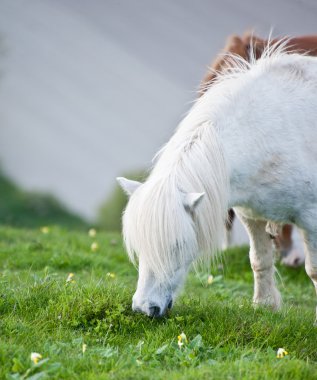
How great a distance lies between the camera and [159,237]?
13.1 feet

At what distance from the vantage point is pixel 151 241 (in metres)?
4.00

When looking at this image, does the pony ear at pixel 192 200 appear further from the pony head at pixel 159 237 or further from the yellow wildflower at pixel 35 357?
the yellow wildflower at pixel 35 357

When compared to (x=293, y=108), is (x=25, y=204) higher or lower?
lower

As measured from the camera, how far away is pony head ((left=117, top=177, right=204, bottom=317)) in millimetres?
3980

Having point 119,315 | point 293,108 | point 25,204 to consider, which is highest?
point 293,108

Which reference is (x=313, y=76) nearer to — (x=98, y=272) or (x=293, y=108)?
(x=293, y=108)

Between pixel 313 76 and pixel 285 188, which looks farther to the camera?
pixel 313 76

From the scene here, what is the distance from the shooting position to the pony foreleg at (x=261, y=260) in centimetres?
544

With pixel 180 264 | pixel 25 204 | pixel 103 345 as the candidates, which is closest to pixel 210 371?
pixel 103 345

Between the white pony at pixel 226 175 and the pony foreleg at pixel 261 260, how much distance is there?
0.86ft

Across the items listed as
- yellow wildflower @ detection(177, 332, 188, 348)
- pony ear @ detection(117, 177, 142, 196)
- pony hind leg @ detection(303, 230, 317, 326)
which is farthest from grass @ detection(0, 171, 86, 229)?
yellow wildflower @ detection(177, 332, 188, 348)

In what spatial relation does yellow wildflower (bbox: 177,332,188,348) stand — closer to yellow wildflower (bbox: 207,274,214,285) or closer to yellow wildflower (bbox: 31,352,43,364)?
yellow wildflower (bbox: 31,352,43,364)

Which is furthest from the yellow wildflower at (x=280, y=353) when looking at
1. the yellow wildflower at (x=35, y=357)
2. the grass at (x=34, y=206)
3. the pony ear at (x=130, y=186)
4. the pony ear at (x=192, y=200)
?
the grass at (x=34, y=206)

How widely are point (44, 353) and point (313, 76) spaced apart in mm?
2926
